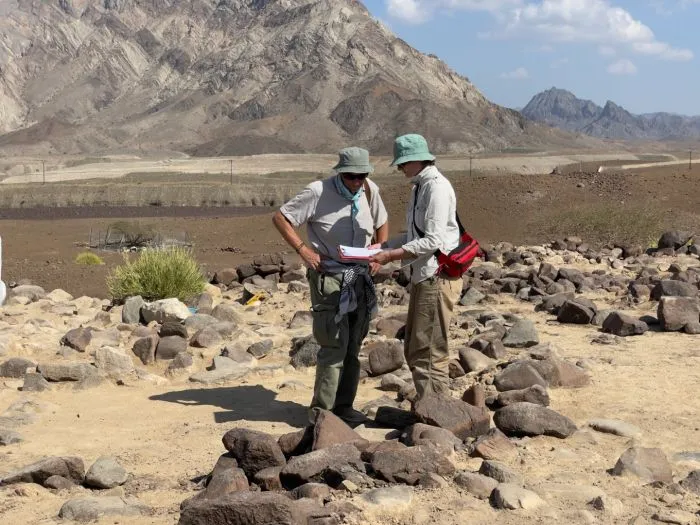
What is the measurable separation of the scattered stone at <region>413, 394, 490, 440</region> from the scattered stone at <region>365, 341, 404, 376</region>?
75.2 inches

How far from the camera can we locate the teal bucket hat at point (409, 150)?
5285mm

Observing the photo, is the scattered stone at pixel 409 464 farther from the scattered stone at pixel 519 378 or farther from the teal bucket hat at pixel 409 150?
the scattered stone at pixel 519 378

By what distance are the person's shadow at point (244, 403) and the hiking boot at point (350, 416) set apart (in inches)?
14.7

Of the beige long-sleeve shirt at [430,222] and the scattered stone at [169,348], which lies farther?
the scattered stone at [169,348]

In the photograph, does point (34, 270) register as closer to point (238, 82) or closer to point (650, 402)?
point (650, 402)

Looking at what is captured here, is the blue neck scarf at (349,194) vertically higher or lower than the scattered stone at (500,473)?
higher

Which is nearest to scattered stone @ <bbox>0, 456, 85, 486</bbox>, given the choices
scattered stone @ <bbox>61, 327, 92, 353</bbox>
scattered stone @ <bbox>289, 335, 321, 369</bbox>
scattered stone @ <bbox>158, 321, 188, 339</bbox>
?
scattered stone @ <bbox>289, 335, 321, 369</bbox>

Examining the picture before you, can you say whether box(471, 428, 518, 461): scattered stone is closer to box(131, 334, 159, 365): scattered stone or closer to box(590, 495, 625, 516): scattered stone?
box(590, 495, 625, 516): scattered stone

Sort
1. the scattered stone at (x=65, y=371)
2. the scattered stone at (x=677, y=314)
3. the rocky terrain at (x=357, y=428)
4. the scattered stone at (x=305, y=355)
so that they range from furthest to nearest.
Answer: the scattered stone at (x=677, y=314), the scattered stone at (x=305, y=355), the scattered stone at (x=65, y=371), the rocky terrain at (x=357, y=428)

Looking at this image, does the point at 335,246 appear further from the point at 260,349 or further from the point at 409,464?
the point at 260,349

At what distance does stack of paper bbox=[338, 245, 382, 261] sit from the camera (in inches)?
211

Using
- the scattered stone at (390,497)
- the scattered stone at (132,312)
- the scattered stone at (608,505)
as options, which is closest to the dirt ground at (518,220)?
the scattered stone at (132,312)

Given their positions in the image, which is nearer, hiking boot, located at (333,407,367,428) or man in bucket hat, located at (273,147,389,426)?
man in bucket hat, located at (273,147,389,426)

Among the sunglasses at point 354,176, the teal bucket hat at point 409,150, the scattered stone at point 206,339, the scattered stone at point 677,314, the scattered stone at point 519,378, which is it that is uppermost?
the teal bucket hat at point 409,150
